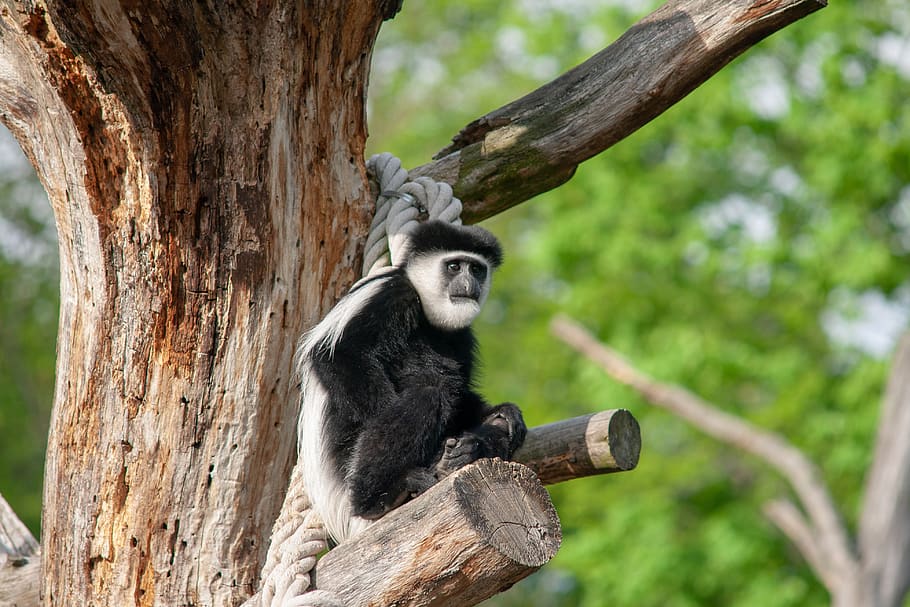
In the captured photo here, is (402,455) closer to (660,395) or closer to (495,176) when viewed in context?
(495,176)

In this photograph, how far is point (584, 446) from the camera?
228 centimetres

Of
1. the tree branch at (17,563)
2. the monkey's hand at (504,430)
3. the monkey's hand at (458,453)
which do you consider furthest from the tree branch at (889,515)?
the tree branch at (17,563)

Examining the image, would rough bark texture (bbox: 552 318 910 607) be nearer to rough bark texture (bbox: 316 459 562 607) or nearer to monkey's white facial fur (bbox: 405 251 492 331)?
monkey's white facial fur (bbox: 405 251 492 331)

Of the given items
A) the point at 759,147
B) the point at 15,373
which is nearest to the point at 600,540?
the point at 759,147

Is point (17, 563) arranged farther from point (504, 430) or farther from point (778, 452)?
point (778, 452)

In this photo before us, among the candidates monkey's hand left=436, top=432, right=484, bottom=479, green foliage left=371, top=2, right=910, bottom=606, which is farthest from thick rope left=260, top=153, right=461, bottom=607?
green foliage left=371, top=2, right=910, bottom=606

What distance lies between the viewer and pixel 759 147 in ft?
28.8

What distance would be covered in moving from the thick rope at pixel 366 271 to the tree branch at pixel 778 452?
12.0 feet

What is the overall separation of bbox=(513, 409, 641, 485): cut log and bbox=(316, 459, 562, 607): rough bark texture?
24.9 inches

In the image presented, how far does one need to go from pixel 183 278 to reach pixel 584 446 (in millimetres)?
1016

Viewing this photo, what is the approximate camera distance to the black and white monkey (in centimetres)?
197

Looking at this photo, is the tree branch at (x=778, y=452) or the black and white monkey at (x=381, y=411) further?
the tree branch at (x=778, y=452)

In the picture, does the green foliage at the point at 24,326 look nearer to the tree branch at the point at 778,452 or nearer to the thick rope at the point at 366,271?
the tree branch at the point at 778,452

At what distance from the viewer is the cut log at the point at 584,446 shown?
2271 mm
